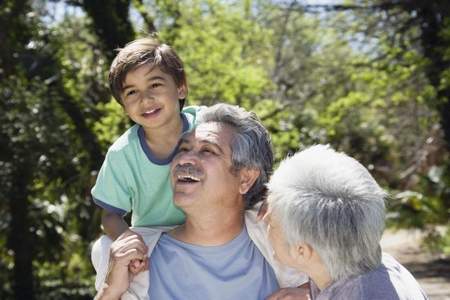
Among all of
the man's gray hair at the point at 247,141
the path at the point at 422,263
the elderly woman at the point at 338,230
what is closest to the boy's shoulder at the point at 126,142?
the man's gray hair at the point at 247,141

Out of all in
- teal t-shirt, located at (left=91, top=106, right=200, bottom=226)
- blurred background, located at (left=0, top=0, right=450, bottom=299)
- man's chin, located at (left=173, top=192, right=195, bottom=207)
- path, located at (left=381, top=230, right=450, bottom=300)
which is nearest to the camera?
man's chin, located at (left=173, top=192, right=195, bottom=207)

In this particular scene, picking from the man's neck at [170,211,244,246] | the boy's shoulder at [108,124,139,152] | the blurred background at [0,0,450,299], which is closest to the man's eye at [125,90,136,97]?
the boy's shoulder at [108,124,139,152]

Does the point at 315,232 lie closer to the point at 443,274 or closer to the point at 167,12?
the point at 167,12

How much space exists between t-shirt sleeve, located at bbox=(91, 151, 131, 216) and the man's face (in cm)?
25

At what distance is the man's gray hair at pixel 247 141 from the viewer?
2.84 m

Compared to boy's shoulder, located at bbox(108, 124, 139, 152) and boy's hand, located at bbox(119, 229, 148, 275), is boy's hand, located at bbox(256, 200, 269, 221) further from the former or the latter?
boy's shoulder, located at bbox(108, 124, 139, 152)

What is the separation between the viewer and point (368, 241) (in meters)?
2.30

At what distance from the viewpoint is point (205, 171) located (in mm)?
2773

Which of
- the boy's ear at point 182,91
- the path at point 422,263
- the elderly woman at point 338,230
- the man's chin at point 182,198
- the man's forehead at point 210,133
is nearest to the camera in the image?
the elderly woman at point 338,230

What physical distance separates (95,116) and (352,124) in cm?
1431

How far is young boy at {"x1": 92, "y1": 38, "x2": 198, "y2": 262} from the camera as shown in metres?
2.99

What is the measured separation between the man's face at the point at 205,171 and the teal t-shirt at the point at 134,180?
17 cm

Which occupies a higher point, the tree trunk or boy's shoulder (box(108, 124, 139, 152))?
boy's shoulder (box(108, 124, 139, 152))

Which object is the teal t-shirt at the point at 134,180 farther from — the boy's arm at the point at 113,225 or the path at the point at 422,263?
the path at the point at 422,263
